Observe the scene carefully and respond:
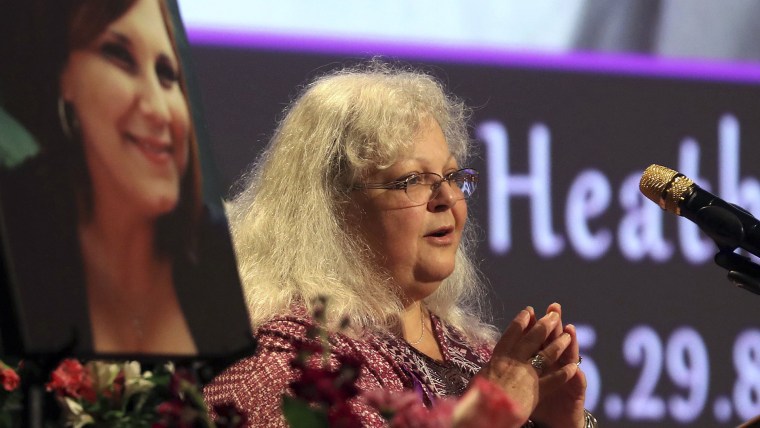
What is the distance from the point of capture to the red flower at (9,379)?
3.98 feet

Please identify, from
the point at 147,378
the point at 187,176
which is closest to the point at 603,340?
the point at 147,378

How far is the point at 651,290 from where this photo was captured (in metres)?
3.27

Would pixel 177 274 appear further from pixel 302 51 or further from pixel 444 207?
pixel 302 51

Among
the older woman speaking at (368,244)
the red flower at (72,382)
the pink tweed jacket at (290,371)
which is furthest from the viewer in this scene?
the older woman speaking at (368,244)

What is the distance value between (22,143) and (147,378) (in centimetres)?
49

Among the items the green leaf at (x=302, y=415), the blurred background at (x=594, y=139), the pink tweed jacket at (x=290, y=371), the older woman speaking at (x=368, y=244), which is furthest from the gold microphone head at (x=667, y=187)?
the blurred background at (x=594, y=139)

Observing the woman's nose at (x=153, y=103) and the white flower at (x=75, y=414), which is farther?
the white flower at (x=75, y=414)

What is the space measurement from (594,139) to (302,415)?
263cm

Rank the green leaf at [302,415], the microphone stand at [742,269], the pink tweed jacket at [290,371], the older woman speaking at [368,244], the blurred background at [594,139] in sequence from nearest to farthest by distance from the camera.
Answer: the green leaf at [302,415] → the microphone stand at [742,269] → the pink tweed jacket at [290,371] → the older woman speaking at [368,244] → the blurred background at [594,139]

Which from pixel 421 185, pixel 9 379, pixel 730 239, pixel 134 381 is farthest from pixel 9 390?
pixel 421 185

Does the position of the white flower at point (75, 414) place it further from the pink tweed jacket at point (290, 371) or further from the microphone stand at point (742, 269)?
the microphone stand at point (742, 269)

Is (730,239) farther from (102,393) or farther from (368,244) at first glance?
(368,244)

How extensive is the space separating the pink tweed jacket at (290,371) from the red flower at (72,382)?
1.78 ft

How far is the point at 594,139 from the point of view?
327cm
